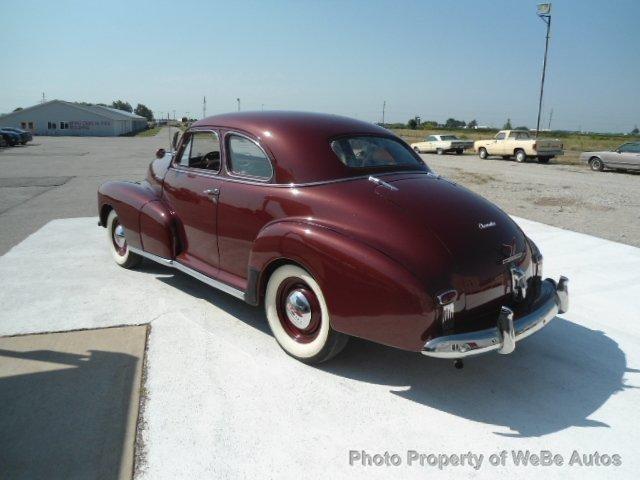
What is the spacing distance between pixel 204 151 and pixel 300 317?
1.99 m

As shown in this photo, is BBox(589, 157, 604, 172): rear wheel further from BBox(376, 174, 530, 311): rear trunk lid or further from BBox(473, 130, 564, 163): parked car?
BBox(376, 174, 530, 311): rear trunk lid

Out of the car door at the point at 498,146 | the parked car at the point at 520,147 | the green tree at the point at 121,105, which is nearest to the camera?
the parked car at the point at 520,147

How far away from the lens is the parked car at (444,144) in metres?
28.1

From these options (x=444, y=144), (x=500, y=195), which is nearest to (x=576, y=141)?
(x=444, y=144)

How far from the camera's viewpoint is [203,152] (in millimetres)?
4562

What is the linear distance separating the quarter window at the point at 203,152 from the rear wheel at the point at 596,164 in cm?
1947

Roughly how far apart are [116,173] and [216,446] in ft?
49.8

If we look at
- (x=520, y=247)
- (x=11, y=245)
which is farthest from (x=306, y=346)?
(x=11, y=245)

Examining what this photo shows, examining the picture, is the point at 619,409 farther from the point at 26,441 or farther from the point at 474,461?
the point at 26,441

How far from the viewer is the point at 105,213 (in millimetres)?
5727

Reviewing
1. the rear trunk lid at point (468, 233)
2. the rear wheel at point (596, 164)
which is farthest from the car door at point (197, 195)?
the rear wheel at point (596, 164)

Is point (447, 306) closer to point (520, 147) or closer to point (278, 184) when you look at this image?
point (278, 184)

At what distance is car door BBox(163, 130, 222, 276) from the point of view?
162 inches

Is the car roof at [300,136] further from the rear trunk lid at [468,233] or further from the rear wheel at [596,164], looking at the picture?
the rear wheel at [596,164]
